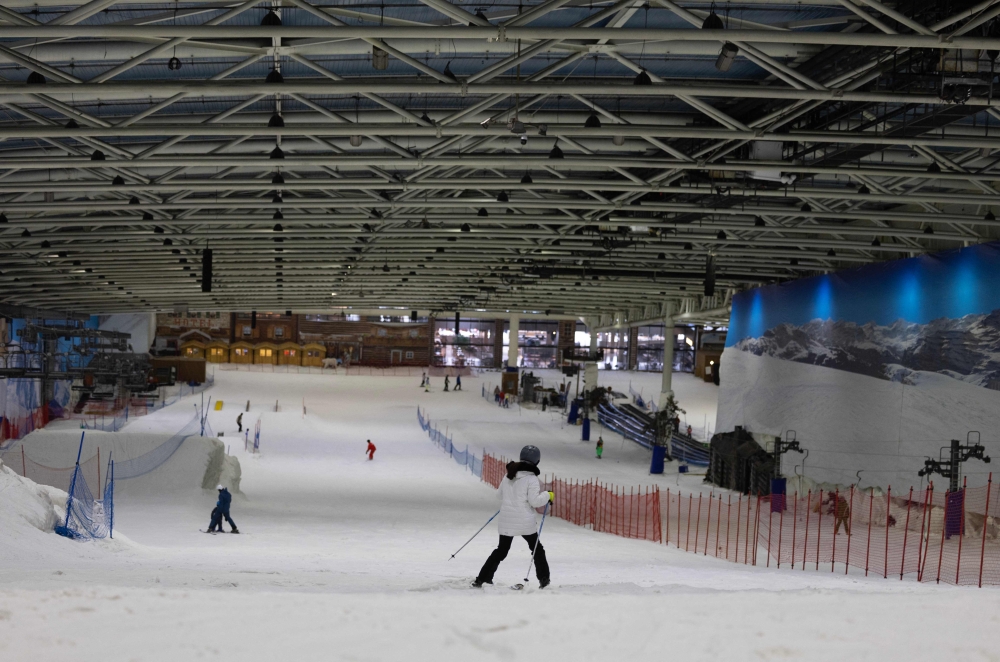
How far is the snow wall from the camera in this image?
19453 millimetres

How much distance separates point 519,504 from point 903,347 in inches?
681

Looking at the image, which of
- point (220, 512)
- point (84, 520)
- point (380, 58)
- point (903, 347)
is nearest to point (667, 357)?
point (903, 347)

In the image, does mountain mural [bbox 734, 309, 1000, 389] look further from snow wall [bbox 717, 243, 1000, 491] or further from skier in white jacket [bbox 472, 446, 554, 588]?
skier in white jacket [bbox 472, 446, 554, 588]

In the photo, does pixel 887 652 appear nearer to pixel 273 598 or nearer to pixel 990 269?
pixel 273 598

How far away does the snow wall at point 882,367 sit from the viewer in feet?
63.8

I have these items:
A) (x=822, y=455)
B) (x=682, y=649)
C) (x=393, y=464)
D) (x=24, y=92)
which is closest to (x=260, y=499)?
(x=393, y=464)

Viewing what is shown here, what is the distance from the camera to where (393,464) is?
3272cm

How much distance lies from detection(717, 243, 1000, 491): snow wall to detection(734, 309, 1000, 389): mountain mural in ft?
0.10

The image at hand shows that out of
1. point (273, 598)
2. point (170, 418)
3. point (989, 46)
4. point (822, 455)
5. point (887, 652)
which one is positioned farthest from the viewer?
point (170, 418)

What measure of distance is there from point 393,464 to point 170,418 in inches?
517

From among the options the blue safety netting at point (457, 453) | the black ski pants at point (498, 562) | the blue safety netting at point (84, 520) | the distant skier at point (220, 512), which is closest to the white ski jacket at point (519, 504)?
the black ski pants at point (498, 562)

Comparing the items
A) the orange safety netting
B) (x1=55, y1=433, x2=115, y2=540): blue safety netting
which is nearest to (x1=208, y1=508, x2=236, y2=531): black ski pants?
(x1=55, y1=433, x2=115, y2=540): blue safety netting

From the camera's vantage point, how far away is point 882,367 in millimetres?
22984

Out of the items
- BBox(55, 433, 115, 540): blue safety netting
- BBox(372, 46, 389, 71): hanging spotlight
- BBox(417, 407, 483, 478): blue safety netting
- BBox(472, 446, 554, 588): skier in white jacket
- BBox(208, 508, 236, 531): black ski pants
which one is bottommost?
BBox(417, 407, 483, 478): blue safety netting
